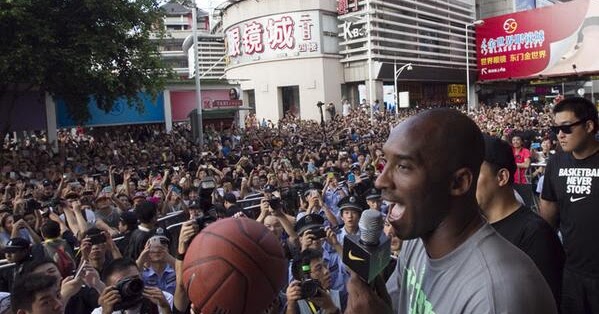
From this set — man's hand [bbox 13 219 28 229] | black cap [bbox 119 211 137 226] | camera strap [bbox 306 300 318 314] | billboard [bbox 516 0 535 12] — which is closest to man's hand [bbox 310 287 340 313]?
camera strap [bbox 306 300 318 314]

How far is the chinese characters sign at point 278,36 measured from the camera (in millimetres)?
40969

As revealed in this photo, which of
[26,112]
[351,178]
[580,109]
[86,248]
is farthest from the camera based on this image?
[26,112]

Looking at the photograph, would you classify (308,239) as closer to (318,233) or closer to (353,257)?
(318,233)

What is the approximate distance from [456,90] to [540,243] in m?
52.4

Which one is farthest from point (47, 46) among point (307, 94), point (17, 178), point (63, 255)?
point (307, 94)

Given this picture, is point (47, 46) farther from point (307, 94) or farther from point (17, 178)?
point (307, 94)

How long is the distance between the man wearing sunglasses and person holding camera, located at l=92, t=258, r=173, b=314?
9.39 ft

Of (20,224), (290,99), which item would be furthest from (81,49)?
(290,99)

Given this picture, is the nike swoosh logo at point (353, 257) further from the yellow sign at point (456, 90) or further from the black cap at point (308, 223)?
the yellow sign at point (456, 90)

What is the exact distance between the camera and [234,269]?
81.5 inches

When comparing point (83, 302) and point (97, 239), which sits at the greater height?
point (97, 239)

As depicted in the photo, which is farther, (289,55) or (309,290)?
(289,55)

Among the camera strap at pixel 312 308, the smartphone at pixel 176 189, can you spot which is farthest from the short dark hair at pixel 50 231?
the smartphone at pixel 176 189

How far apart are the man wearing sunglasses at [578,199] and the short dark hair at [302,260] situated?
76.1 inches
